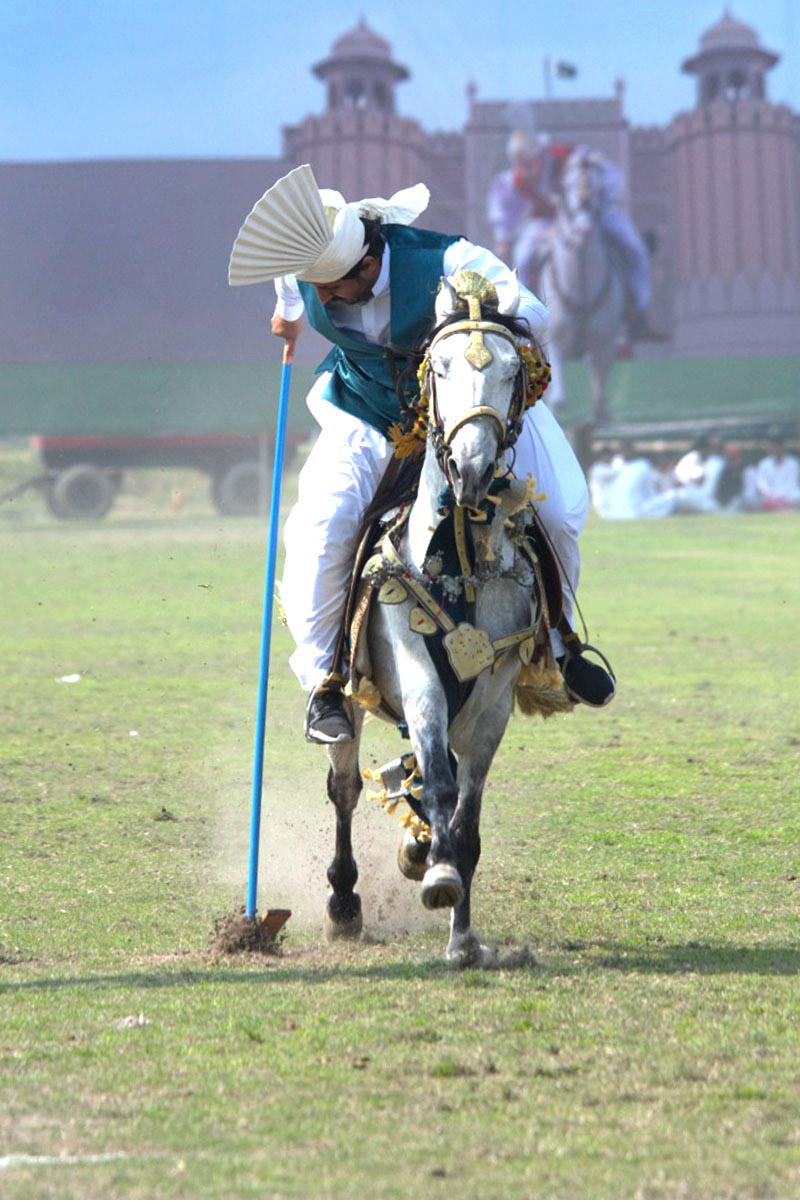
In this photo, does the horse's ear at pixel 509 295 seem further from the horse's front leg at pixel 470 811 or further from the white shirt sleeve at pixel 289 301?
the horse's front leg at pixel 470 811

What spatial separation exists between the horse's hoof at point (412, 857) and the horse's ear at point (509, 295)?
82.0 inches

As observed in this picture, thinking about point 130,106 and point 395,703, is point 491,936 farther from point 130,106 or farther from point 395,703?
point 130,106

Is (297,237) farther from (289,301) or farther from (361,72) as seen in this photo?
(361,72)

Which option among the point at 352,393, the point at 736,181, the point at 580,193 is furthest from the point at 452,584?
the point at 736,181

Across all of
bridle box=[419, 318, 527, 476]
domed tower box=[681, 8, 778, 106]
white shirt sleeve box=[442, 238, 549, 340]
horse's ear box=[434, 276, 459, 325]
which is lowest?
bridle box=[419, 318, 527, 476]

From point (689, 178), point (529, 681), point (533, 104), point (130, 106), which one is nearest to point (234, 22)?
point (130, 106)

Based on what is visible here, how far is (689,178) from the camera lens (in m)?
47.8

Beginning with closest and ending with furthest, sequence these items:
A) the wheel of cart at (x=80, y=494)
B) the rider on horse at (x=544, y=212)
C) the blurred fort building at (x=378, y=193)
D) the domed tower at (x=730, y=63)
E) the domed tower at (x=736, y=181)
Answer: the wheel of cart at (x=80, y=494), the blurred fort building at (x=378, y=193), the rider on horse at (x=544, y=212), the domed tower at (x=736, y=181), the domed tower at (x=730, y=63)

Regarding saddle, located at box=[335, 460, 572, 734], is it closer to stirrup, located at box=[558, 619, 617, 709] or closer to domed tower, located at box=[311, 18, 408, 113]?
stirrup, located at box=[558, 619, 617, 709]

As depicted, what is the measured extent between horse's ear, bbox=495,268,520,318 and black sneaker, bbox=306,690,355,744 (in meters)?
1.63

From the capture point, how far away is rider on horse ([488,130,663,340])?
43750 millimetres

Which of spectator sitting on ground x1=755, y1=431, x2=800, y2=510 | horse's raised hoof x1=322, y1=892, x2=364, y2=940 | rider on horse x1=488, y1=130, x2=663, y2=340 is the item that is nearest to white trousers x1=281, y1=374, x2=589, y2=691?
horse's raised hoof x1=322, y1=892, x2=364, y2=940

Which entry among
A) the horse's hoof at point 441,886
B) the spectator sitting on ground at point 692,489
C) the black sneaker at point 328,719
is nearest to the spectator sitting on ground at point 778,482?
the spectator sitting on ground at point 692,489

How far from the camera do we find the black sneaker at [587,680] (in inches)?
272
